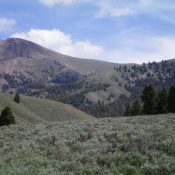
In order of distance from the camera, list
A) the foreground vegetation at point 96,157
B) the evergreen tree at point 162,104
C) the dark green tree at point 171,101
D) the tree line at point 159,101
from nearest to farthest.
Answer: the foreground vegetation at point 96,157 < the dark green tree at point 171,101 < the tree line at point 159,101 < the evergreen tree at point 162,104

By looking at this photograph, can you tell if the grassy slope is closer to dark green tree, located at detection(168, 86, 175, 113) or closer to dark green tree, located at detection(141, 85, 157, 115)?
dark green tree, located at detection(141, 85, 157, 115)

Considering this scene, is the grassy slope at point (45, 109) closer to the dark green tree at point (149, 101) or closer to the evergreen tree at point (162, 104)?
the dark green tree at point (149, 101)

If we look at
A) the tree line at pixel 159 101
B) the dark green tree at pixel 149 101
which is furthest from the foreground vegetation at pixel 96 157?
the dark green tree at pixel 149 101

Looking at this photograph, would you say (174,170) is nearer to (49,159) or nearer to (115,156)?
(115,156)

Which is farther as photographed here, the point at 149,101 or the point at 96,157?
the point at 149,101

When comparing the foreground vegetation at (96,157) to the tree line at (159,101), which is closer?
the foreground vegetation at (96,157)

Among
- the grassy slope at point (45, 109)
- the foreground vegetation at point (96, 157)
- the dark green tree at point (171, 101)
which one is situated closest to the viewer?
the foreground vegetation at point (96, 157)

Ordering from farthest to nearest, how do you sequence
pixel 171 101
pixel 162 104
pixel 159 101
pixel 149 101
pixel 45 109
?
pixel 45 109
pixel 149 101
pixel 159 101
pixel 162 104
pixel 171 101

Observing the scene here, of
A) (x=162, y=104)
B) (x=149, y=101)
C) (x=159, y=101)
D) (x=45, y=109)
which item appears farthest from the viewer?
(x=45, y=109)

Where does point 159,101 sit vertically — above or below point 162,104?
above

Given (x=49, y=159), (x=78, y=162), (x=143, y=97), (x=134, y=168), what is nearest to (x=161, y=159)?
(x=134, y=168)

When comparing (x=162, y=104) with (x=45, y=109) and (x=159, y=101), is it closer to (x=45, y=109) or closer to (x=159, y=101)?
(x=159, y=101)

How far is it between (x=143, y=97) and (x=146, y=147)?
78.7 meters

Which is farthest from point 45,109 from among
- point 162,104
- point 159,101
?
point 162,104
